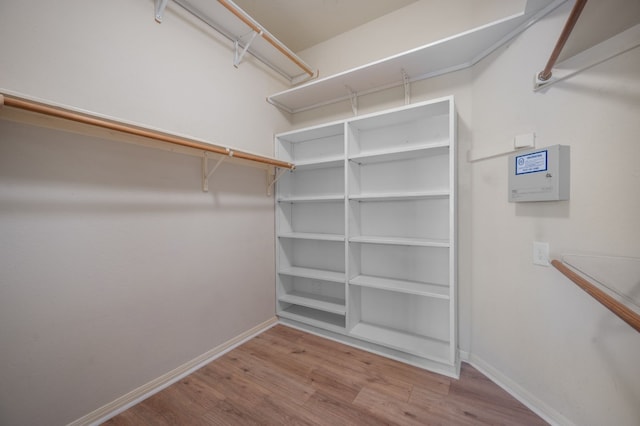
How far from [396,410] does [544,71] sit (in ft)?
6.69

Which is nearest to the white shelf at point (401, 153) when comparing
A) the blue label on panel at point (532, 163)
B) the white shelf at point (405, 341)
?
the blue label on panel at point (532, 163)

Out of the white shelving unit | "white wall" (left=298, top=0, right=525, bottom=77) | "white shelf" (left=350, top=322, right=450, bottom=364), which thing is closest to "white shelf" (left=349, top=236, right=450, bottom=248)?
the white shelving unit

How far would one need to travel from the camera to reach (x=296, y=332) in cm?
228

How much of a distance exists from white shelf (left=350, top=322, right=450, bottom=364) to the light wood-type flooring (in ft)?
0.38

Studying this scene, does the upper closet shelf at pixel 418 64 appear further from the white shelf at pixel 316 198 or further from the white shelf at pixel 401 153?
the white shelf at pixel 316 198

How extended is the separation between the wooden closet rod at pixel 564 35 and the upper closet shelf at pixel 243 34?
1808mm

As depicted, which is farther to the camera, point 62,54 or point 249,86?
point 249,86

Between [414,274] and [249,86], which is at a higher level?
[249,86]

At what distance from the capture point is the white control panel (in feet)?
4.04

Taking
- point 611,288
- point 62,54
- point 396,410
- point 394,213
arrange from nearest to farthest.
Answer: point 611,288 < point 62,54 < point 396,410 < point 394,213

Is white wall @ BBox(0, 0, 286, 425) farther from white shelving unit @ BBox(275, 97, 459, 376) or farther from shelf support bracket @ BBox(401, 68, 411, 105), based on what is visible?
shelf support bracket @ BBox(401, 68, 411, 105)

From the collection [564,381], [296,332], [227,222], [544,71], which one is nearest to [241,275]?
[227,222]

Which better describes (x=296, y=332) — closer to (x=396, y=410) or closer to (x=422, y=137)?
(x=396, y=410)

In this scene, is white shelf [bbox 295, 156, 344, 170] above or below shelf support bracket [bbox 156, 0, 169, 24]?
below
